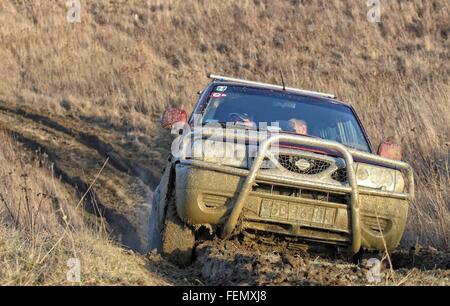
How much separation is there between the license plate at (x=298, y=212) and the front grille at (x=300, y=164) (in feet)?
0.84

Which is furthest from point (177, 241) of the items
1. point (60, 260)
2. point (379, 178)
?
point (379, 178)

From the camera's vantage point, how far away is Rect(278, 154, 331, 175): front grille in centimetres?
635

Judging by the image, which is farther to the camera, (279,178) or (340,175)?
(340,175)

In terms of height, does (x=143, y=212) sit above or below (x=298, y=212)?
below

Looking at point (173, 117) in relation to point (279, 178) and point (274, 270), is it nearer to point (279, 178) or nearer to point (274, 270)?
point (279, 178)

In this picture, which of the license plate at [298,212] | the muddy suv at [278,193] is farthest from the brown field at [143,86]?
the license plate at [298,212]

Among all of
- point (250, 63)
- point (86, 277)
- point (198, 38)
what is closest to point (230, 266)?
point (86, 277)

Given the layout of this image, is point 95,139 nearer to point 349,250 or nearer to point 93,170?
point 93,170

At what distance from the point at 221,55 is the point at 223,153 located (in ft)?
54.8

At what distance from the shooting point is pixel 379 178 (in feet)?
21.6

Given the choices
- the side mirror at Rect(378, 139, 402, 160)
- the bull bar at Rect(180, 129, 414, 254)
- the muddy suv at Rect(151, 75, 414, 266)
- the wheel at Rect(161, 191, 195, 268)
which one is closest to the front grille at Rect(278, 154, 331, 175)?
the muddy suv at Rect(151, 75, 414, 266)

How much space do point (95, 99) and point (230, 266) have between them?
13.7 meters

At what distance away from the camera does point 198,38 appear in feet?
79.7

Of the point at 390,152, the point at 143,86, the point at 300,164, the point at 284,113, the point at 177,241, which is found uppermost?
the point at 284,113
